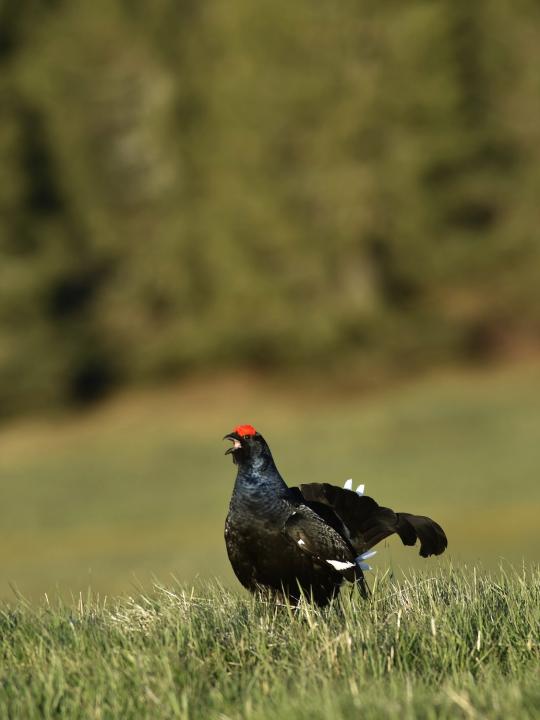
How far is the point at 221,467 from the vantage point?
29.1 metres

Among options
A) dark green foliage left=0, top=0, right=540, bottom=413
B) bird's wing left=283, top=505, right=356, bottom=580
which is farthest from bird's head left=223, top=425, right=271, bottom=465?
dark green foliage left=0, top=0, right=540, bottom=413

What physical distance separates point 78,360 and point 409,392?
31.7ft

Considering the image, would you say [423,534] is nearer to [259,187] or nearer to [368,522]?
[368,522]

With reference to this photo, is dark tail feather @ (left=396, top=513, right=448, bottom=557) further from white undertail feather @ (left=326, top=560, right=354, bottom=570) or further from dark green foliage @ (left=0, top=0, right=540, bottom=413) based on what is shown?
dark green foliage @ (left=0, top=0, right=540, bottom=413)

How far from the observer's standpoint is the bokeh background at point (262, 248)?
1179 inches

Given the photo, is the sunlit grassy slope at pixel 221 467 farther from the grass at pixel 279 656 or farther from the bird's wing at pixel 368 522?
the grass at pixel 279 656

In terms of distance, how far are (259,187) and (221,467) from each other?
356 inches

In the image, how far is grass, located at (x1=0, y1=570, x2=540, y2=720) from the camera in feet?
16.7

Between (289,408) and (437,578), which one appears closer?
(437,578)

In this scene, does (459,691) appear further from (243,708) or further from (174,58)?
(174,58)

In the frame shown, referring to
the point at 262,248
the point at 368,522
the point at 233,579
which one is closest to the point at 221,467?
the point at 262,248

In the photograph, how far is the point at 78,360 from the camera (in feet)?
119

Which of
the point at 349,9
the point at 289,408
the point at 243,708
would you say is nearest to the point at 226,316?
the point at 289,408

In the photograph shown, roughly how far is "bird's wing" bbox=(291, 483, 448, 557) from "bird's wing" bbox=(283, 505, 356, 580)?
0.33 m
